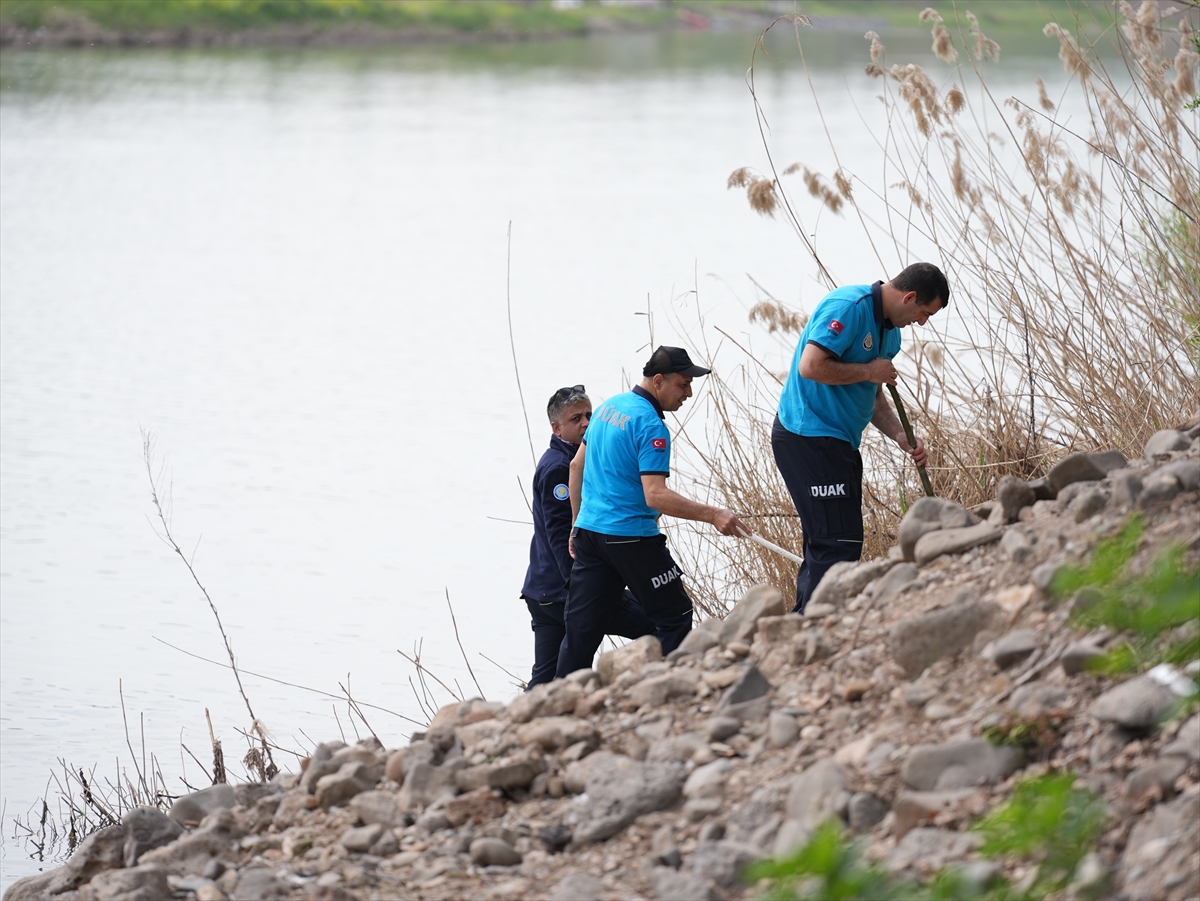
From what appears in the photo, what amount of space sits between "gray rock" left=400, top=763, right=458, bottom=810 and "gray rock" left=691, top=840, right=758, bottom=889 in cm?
104

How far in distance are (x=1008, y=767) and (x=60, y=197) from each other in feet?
83.2

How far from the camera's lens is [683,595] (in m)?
6.38

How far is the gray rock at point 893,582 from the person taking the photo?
433cm

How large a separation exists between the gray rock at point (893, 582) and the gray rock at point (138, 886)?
7.72 feet

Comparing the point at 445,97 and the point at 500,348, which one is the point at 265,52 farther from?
the point at 500,348

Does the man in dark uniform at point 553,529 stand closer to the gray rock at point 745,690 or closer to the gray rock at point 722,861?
the gray rock at point 745,690

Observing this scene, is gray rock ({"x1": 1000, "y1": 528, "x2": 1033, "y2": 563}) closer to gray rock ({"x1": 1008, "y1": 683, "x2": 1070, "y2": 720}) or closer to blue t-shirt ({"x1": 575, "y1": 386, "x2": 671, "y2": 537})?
gray rock ({"x1": 1008, "y1": 683, "x2": 1070, "y2": 720})

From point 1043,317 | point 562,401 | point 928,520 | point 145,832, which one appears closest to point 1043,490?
point 928,520

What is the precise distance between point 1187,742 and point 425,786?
224cm

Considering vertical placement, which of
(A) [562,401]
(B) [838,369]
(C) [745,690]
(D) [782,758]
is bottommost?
(D) [782,758]

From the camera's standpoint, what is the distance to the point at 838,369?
19.4 feet

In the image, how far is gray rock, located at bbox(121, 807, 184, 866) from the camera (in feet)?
14.3

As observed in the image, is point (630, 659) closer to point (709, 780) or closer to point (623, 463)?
point (709, 780)

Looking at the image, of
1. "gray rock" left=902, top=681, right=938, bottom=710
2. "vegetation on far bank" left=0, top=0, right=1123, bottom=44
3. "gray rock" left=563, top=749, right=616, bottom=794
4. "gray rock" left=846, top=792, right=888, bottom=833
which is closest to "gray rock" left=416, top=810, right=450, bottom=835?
"gray rock" left=563, top=749, right=616, bottom=794
